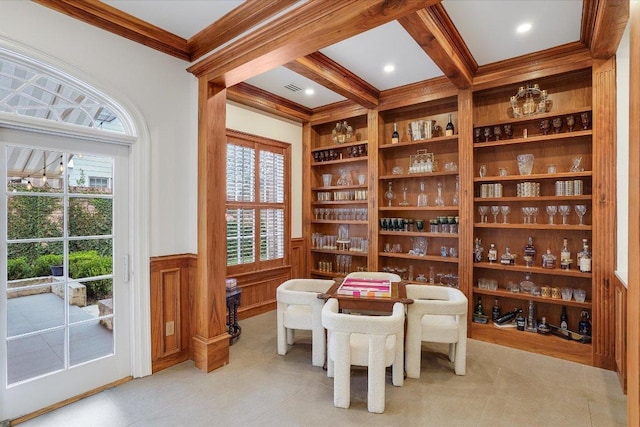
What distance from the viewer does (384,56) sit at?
3328mm

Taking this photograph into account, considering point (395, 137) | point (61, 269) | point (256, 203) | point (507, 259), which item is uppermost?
point (395, 137)

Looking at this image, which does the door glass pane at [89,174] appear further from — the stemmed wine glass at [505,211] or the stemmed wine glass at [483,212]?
the stemmed wine glass at [505,211]

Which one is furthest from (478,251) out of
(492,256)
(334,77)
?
(334,77)

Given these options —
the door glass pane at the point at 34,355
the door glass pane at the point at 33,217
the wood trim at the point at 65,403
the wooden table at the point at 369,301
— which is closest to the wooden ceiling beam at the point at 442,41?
the wooden table at the point at 369,301

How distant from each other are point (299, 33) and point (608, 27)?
89.9 inches

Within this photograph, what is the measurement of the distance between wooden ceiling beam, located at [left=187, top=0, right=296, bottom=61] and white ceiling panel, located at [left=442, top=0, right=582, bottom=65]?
1.29 meters

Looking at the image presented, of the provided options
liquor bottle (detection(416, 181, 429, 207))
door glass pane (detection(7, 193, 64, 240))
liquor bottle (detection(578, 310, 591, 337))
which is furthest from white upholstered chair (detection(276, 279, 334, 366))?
liquor bottle (detection(578, 310, 591, 337))

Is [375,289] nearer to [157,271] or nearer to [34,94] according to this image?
[157,271]

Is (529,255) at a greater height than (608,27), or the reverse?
(608,27)

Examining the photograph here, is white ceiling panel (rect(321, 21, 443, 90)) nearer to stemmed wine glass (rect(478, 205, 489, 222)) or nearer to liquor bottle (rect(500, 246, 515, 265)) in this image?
stemmed wine glass (rect(478, 205, 489, 222))

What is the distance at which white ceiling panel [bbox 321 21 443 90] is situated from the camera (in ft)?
9.60

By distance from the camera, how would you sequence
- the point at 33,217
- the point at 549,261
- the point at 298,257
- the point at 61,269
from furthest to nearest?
the point at 298,257 < the point at 549,261 < the point at 61,269 < the point at 33,217

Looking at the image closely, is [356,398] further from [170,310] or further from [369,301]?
[170,310]

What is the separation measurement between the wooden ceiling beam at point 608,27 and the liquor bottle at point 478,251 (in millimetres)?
2064
